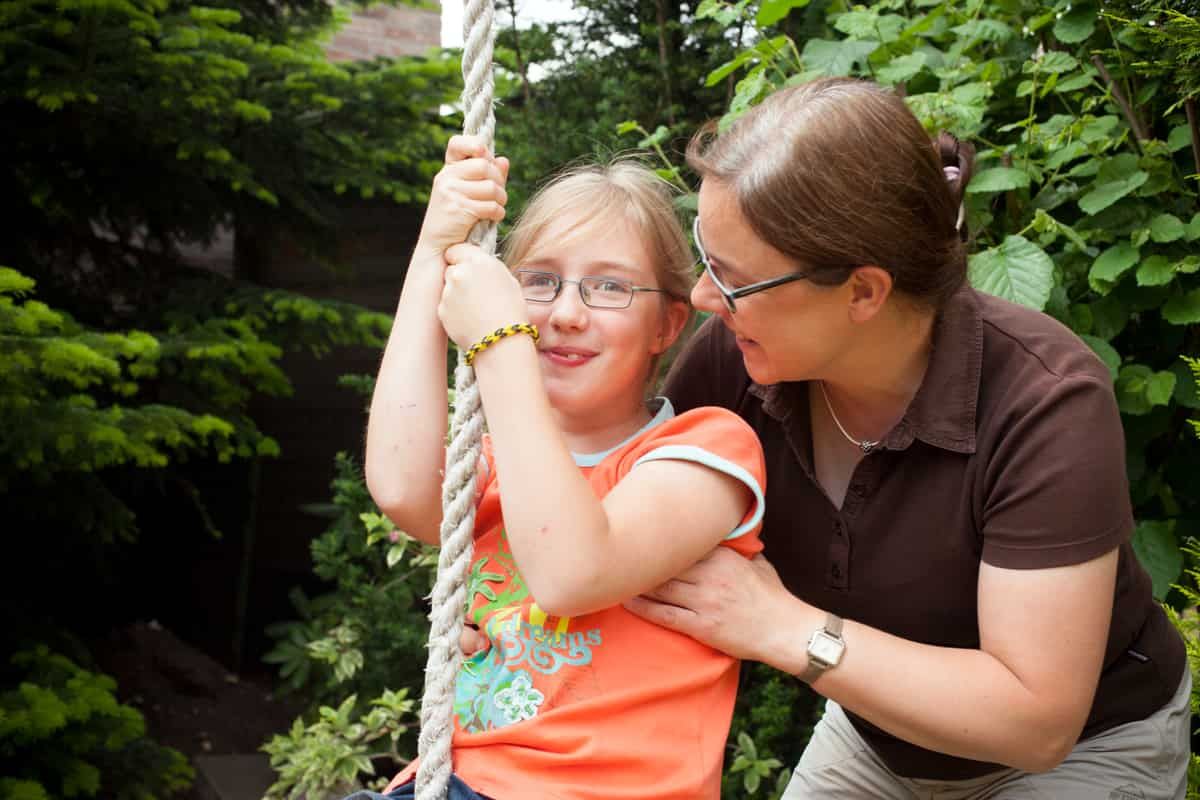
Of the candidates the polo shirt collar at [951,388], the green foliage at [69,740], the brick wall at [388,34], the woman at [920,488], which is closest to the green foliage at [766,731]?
the woman at [920,488]

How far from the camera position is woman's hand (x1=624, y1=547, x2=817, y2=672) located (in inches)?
54.9

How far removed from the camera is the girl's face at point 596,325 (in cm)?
149

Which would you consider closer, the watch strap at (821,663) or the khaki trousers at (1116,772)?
the watch strap at (821,663)

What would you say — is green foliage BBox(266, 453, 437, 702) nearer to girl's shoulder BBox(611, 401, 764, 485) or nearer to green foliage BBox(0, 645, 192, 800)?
green foliage BBox(0, 645, 192, 800)

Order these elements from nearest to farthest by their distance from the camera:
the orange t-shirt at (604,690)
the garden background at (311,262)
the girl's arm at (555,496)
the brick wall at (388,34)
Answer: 1. the girl's arm at (555,496)
2. the orange t-shirt at (604,690)
3. the garden background at (311,262)
4. the brick wall at (388,34)

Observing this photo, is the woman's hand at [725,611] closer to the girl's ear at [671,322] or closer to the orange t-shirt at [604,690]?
the orange t-shirt at [604,690]

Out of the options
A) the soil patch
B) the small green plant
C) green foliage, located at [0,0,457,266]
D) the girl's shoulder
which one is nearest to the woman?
the girl's shoulder

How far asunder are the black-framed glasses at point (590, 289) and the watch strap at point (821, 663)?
0.51m

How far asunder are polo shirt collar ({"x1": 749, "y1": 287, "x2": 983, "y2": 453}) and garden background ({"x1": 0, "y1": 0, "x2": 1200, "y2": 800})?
516 millimetres

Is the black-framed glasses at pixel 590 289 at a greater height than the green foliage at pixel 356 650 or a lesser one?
greater

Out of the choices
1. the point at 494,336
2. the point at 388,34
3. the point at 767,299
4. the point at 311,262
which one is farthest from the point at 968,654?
the point at 388,34

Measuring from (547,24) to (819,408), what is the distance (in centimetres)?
211

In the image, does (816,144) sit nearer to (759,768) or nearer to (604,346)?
(604,346)

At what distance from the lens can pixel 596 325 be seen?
1498 mm
